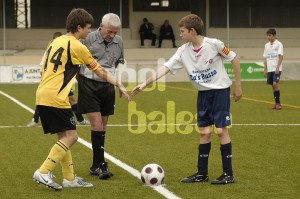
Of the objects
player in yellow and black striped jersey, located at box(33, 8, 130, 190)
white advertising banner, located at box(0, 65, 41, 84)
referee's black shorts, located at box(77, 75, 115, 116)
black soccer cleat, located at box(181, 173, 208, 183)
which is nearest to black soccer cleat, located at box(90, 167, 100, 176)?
referee's black shorts, located at box(77, 75, 115, 116)

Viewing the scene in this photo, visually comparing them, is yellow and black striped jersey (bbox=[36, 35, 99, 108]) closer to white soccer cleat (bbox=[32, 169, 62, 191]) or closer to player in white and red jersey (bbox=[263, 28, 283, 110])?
white soccer cleat (bbox=[32, 169, 62, 191])

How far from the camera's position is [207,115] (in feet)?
29.5

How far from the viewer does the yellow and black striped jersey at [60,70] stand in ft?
27.2

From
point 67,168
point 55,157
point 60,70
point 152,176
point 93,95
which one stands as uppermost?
point 60,70

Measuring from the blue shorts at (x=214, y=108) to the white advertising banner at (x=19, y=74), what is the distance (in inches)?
1056

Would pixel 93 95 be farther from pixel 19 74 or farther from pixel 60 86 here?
pixel 19 74

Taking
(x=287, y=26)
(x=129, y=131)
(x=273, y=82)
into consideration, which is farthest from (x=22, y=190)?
(x=287, y=26)

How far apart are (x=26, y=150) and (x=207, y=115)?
406cm

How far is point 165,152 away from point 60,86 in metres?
3.76

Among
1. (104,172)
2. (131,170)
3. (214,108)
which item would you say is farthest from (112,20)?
(131,170)

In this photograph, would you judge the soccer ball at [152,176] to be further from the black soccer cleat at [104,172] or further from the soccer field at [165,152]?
the black soccer cleat at [104,172]

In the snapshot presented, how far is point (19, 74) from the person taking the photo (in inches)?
1389

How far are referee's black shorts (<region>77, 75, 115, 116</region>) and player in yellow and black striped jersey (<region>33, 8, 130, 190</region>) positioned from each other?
1051 millimetres

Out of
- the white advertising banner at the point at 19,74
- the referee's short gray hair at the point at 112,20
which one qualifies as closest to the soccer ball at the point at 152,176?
the referee's short gray hair at the point at 112,20
